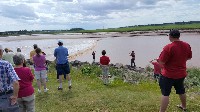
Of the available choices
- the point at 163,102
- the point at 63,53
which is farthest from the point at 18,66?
the point at 63,53

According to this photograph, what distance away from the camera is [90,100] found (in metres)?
10.7

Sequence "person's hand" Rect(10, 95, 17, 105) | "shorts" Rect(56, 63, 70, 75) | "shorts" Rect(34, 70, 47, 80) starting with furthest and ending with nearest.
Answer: "shorts" Rect(56, 63, 70, 75) < "shorts" Rect(34, 70, 47, 80) < "person's hand" Rect(10, 95, 17, 105)

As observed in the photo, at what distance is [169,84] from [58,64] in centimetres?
613

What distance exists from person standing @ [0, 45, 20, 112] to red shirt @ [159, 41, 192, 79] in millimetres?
3347

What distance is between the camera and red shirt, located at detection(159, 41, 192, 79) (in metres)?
7.45

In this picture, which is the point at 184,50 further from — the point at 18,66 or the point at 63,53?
the point at 63,53

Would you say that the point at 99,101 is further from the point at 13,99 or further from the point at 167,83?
the point at 13,99

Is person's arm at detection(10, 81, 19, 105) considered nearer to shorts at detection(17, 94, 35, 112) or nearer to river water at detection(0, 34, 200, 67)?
shorts at detection(17, 94, 35, 112)

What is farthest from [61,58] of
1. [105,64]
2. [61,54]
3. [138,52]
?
[138,52]

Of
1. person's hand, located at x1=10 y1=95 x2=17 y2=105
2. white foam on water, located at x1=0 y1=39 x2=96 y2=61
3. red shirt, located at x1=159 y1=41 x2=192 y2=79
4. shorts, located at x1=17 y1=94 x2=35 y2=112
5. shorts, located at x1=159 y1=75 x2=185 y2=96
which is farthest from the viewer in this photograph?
white foam on water, located at x1=0 y1=39 x2=96 y2=61

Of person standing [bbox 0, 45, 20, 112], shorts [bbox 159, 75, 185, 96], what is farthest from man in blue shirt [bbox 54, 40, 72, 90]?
person standing [bbox 0, 45, 20, 112]

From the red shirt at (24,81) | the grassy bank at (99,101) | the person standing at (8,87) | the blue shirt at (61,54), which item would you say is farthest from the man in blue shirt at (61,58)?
the person standing at (8,87)

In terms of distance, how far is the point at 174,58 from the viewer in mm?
7523

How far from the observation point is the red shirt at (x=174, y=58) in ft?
24.4
